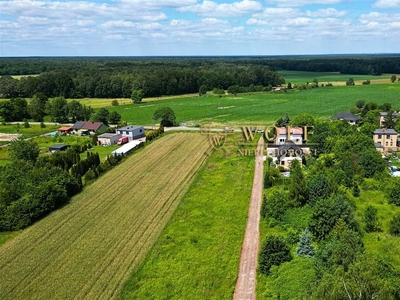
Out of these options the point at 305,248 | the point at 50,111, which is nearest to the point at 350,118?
the point at 305,248

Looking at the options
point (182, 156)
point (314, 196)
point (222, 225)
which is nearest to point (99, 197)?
point (222, 225)

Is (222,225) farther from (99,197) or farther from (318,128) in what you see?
(318,128)

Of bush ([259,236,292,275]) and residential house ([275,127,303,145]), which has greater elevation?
residential house ([275,127,303,145])

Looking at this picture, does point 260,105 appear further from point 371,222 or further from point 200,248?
point 200,248

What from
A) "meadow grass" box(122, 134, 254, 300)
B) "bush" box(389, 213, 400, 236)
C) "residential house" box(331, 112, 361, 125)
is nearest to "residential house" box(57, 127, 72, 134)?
"meadow grass" box(122, 134, 254, 300)

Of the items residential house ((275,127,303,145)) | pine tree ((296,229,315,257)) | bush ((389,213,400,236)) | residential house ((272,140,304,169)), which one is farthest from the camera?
residential house ((275,127,303,145))

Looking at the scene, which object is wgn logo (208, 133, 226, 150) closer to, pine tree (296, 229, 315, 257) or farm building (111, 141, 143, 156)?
farm building (111, 141, 143, 156)

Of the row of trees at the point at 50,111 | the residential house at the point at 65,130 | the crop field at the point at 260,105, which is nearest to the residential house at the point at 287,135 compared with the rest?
the crop field at the point at 260,105
